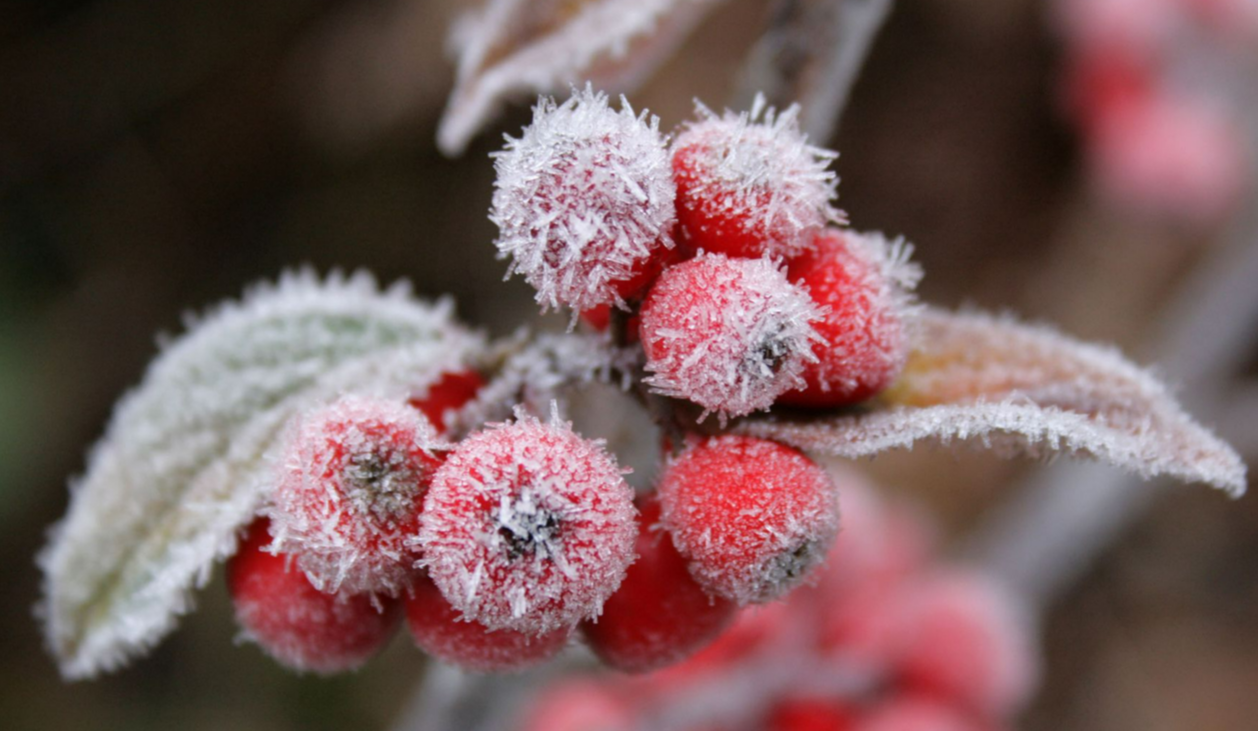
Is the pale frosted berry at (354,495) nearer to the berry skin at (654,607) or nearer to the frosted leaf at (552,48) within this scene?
the berry skin at (654,607)

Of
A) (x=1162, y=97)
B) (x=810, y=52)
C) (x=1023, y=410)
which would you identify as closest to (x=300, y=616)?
(x=1023, y=410)

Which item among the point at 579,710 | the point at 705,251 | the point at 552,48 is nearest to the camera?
the point at 705,251

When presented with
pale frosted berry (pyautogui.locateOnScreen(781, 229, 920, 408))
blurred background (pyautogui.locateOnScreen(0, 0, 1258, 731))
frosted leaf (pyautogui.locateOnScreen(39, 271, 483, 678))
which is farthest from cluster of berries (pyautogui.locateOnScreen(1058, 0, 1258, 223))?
frosted leaf (pyautogui.locateOnScreen(39, 271, 483, 678))

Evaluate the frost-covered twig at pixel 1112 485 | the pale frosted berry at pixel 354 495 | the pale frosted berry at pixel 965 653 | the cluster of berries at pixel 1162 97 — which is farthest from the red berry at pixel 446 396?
the cluster of berries at pixel 1162 97

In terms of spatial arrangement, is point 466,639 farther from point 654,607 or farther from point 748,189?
point 748,189

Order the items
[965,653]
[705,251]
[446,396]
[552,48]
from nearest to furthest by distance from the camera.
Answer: [705,251]
[446,396]
[552,48]
[965,653]

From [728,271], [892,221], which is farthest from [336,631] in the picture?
[892,221]
